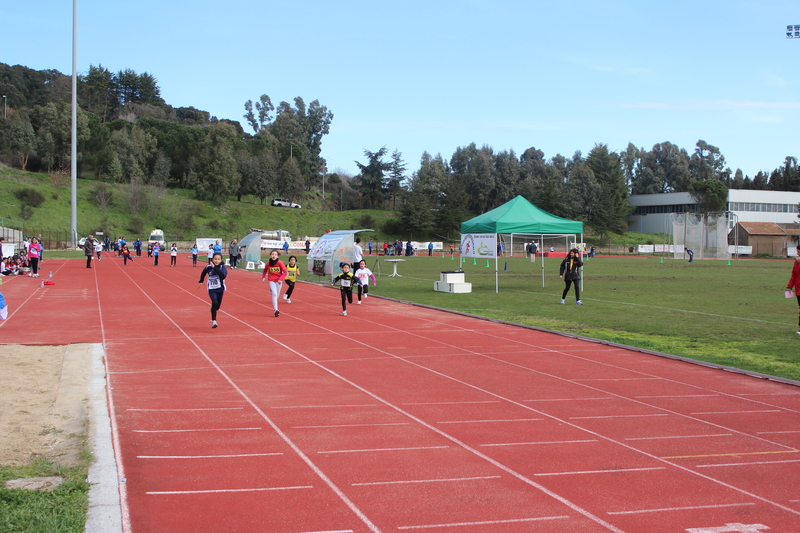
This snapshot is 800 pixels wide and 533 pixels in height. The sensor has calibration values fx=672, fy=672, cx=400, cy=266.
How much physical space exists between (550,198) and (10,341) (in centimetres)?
8423

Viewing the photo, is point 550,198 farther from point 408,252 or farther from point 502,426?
point 502,426

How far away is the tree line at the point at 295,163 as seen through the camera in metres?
85.4

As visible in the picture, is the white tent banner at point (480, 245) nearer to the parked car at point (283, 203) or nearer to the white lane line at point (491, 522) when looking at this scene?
the white lane line at point (491, 522)

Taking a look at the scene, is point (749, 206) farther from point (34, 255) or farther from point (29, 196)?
point (29, 196)

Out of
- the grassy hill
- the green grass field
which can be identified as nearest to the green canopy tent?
the green grass field

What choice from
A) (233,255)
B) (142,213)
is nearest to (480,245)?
(233,255)

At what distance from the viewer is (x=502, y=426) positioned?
7.01m

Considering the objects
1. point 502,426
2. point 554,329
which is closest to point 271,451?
point 502,426

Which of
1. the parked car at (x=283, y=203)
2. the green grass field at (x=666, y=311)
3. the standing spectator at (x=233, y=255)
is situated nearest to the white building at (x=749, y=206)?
the parked car at (x=283, y=203)

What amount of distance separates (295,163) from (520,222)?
78132 mm

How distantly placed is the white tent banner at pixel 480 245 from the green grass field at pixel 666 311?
1.38m

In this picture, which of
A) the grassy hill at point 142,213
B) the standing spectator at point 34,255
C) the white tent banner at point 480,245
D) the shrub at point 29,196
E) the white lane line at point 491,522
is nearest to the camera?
the white lane line at point 491,522

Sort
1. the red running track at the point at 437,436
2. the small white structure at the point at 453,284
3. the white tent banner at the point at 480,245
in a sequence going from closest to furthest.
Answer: the red running track at the point at 437,436
the small white structure at the point at 453,284
the white tent banner at the point at 480,245

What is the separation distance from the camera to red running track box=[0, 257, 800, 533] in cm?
475
